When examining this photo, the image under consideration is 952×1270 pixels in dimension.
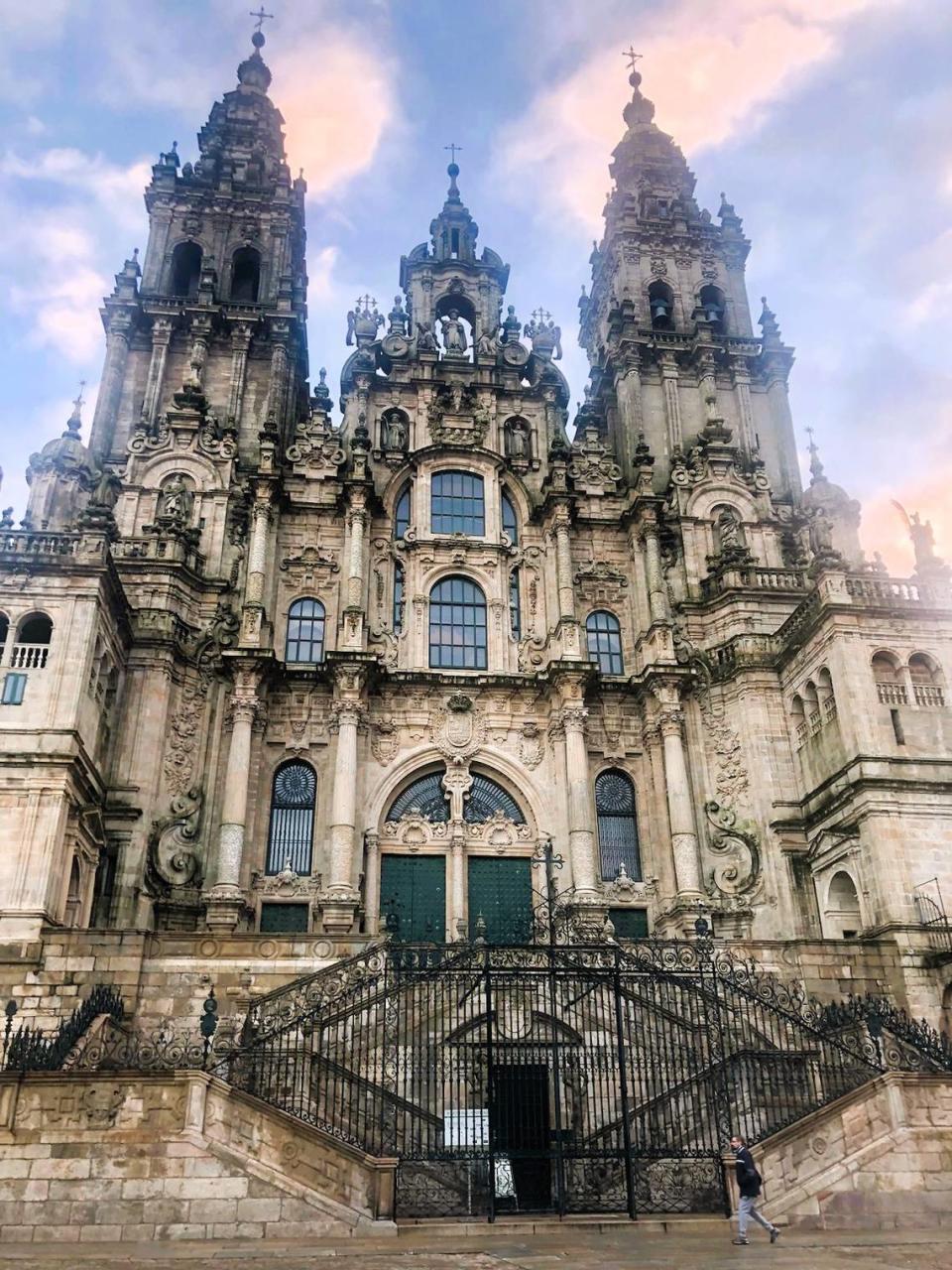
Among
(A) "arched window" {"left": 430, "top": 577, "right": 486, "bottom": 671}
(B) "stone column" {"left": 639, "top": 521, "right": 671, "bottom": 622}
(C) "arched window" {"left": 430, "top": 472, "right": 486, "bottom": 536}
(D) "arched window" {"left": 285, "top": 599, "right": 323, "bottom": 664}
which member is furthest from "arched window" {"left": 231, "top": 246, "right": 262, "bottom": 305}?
→ (B) "stone column" {"left": 639, "top": 521, "right": 671, "bottom": 622}

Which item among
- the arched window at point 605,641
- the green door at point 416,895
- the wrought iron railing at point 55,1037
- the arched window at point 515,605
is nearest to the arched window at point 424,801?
the green door at point 416,895

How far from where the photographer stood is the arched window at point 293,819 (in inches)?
1029

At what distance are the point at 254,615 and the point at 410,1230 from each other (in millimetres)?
17074

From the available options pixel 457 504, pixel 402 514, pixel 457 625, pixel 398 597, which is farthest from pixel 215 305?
pixel 457 625

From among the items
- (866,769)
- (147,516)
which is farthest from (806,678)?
(147,516)

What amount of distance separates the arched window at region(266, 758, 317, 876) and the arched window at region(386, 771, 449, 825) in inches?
87.7

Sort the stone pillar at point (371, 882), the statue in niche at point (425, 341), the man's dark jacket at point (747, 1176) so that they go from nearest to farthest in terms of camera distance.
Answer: the man's dark jacket at point (747, 1176) → the stone pillar at point (371, 882) → the statue in niche at point (425, 341)

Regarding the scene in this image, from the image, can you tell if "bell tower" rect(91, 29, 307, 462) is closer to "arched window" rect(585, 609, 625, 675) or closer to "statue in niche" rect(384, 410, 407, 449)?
"statue in niche" rect(384, 410, 407, 449)

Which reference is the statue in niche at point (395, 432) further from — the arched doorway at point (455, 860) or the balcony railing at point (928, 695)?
the balcony railing at point (928, 695)

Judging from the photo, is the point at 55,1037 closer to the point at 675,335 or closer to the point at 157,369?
the point at 157,369

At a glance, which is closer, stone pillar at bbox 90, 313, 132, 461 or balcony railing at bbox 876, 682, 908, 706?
balcony railing at bbox 876, 682, 908, 706

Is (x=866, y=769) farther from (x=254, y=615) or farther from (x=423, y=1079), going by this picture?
(x=254, y=615)

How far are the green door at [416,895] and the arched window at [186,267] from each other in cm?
2165

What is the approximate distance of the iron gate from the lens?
14.6 m
